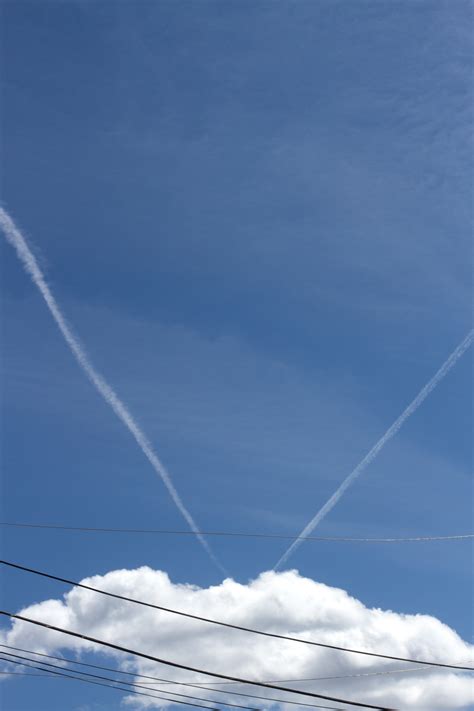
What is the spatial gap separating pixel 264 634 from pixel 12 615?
431 inches

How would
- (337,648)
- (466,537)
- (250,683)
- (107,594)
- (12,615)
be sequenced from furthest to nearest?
(466,537) → (337,648) → (107,594) → (250,683) → (12,615)

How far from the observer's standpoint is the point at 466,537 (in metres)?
32.7

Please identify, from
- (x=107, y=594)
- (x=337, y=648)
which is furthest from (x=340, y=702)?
(x=107, y=594)

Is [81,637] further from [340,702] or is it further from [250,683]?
[340,702]

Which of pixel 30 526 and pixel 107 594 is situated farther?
pixel 30 526

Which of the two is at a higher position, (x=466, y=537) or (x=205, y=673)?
(x=466, y=537)

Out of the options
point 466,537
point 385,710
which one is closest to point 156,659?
point 385,710

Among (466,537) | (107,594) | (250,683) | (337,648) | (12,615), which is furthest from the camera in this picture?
(466,537)

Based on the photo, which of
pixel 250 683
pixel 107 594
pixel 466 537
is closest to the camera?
pixel 250 683

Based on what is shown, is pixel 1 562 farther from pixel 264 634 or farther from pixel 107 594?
pixel 264 634

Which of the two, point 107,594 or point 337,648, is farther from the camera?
point 337,648

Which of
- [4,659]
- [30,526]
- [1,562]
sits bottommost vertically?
[4,659]

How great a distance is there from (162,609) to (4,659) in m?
5.67

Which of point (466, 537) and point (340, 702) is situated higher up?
point (466, 537)
